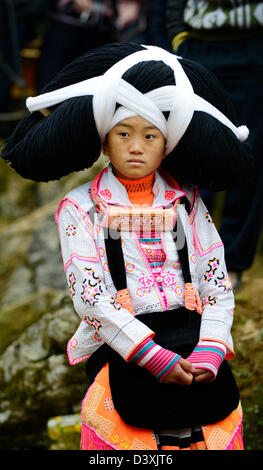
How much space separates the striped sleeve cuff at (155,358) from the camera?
1.99 meters

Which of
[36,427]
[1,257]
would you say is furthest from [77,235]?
[1,257]

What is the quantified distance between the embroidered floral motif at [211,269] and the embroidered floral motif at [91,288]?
1.28 feet

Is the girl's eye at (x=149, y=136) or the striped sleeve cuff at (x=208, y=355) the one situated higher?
the girl's eye at (x=149, y=136)

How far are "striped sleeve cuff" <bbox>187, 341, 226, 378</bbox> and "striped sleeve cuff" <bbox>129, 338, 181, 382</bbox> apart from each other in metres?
0.08

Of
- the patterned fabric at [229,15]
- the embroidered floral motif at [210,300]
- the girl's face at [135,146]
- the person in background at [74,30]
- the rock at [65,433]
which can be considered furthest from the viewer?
the person in background at [74,30]

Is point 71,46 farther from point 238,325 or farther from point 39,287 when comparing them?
point 238,325

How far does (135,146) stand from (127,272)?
409 mm

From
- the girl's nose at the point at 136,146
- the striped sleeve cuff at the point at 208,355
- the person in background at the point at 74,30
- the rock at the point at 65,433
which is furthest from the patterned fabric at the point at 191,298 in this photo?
the person in background at the point at 74,30

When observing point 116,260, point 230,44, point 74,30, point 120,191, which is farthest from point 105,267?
point 74,30

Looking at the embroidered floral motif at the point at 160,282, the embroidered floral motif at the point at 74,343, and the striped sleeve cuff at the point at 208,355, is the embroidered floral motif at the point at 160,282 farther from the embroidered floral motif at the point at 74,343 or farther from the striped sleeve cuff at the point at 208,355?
the embroidered floral motif at the point at 74,343

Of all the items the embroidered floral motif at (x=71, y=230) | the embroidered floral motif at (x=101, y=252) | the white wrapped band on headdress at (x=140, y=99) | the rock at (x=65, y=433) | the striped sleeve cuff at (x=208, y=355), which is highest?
the white wrapped band on headdress at (x=140, y=99)

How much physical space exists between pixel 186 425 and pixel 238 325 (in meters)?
1.39

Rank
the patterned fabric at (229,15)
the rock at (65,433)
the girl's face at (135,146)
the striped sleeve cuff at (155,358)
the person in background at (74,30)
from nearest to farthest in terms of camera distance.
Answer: the striped sleeve cuff at (155,358)
the girl's face at (135,146)
the patterned fabric at (229,15)
the rock at (65,433)
the person in background at (74,30)

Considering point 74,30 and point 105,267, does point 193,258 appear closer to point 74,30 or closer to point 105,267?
point 105,267
